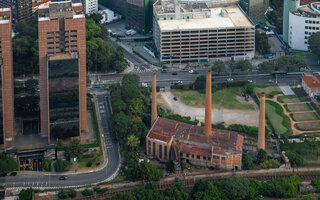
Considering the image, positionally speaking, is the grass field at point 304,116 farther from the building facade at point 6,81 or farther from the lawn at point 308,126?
the building facade at point 6,81

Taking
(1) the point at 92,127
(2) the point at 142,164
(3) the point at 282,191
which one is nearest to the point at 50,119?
(1) the point at 92,127

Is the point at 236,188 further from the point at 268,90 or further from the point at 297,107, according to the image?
the point at 268,90

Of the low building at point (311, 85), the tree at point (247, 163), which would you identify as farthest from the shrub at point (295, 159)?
the low building at point (311, 85)

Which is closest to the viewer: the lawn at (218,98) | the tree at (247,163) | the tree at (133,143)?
the tree at (247,163)

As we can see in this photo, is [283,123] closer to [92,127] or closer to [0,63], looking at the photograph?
[92,127]

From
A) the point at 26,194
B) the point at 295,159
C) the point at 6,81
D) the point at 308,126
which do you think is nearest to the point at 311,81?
the point at 308,126

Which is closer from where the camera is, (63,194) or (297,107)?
(63,194)
